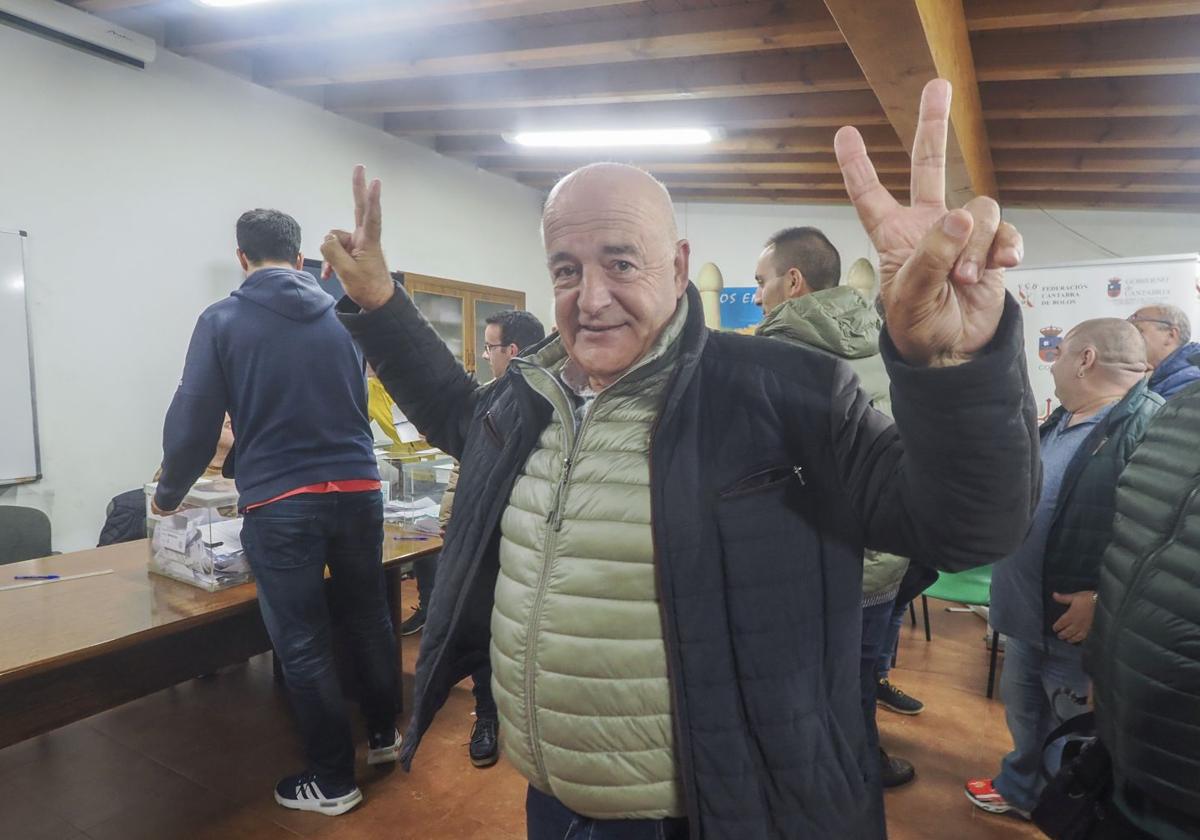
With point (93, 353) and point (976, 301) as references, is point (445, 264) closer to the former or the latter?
point (93, 353)

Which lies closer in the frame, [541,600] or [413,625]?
[541,600]

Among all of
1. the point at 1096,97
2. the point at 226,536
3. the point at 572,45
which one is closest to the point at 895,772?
the point at 226,536

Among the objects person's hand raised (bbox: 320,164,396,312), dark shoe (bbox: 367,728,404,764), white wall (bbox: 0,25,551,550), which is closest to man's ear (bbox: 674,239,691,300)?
person's hand raised (bbox: 320,164,396,312)

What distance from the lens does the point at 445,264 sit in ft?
19.3

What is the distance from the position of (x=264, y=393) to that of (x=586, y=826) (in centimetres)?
156

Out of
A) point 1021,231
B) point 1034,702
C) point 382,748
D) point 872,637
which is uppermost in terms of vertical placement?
point 1021,231

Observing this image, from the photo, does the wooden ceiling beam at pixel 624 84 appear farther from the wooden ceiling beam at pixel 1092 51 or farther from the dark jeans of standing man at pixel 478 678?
the dark jeans of standing man at pixel 478 678

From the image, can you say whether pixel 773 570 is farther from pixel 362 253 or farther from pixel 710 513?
pixel 362 253

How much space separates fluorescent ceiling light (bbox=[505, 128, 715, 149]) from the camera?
4.75 m

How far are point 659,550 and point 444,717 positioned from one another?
2304 mm

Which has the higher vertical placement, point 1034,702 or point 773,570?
point 773,570

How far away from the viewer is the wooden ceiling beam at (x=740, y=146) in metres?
4.59

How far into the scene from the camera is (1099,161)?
4.50 metres

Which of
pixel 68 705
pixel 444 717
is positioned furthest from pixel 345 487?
pixel 444 717
